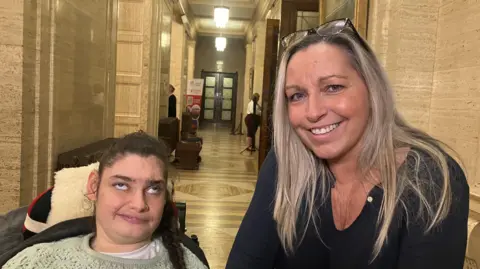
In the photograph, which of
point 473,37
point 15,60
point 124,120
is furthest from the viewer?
point 124,120

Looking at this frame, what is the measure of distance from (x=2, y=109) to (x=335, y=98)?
96.9 inches

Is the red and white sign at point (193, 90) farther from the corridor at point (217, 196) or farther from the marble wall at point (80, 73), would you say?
the marble wall at point (80, 73)

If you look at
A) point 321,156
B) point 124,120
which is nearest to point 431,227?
point 321,156

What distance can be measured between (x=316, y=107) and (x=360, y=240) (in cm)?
41

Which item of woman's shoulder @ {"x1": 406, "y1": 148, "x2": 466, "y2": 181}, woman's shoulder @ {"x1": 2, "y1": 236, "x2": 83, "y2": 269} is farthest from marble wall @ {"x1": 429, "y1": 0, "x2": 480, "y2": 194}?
woman's shoulder @ {"x1": 2, "y1": 236, "x2": 83, "y2": 269}

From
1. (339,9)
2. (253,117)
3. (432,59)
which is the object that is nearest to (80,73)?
(339,9)

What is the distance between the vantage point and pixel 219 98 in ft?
67.8

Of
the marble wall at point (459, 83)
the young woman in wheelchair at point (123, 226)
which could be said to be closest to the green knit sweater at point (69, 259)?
the young woman in wheelchair at point (123, 226)

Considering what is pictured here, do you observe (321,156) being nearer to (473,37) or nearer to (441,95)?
(473,37)

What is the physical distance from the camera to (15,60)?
2.92 metres

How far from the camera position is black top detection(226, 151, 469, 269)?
3.86 feet

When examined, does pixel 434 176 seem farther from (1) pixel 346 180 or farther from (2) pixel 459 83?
(2) pixel 459 83

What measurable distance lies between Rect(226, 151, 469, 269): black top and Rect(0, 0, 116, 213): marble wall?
218 centimetres

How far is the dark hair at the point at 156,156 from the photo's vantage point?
1624mm
